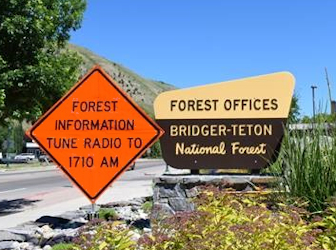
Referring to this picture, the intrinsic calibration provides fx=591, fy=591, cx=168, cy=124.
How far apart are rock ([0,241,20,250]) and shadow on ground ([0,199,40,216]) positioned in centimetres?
683

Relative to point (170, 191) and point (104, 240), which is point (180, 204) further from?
point (104, 240)

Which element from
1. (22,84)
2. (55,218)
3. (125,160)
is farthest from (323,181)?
(22,84)

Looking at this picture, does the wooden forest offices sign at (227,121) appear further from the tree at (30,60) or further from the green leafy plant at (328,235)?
the tree at (30,60)

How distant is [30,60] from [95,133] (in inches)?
347

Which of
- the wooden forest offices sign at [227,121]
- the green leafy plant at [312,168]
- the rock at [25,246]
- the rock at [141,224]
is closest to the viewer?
the green leafy plant at [312,168]

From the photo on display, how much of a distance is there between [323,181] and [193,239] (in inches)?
122

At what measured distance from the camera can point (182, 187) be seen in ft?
30.3

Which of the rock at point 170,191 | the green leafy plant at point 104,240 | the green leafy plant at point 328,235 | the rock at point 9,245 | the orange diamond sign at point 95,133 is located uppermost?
the orange diamond sign at point 95,133

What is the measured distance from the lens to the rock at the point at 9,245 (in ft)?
27.2

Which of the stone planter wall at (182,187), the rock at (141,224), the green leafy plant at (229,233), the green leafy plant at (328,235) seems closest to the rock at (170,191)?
the stone planter wall at (182,187)

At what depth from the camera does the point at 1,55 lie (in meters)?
13.7

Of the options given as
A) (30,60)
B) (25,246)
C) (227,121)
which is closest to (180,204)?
(227,121)

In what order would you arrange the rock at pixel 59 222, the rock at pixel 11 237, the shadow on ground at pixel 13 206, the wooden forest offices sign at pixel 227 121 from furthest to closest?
the shadow on ground at pixel 13 206 < the rock at pixel 59 222 < the wooden forest offices sign at pixel 227 121 < the rock at pixel 11 237

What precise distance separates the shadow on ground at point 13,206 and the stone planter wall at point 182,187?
741 cm
